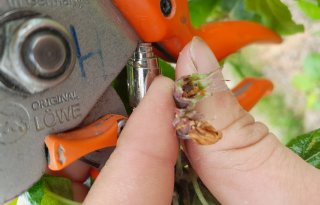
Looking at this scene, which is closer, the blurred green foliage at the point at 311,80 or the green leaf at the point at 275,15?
the green leaf at the point at 275,15

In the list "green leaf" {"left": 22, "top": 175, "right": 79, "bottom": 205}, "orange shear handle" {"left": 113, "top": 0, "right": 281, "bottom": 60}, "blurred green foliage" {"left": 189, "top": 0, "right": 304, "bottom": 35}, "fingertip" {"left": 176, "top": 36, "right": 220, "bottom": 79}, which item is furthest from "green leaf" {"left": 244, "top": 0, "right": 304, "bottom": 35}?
"green leaf" {"left": 22, "top": 175, "right": 79, "bottom": 205}

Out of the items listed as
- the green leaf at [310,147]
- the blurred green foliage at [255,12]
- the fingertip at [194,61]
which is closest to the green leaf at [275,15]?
the blurred green foliage at [255,12]

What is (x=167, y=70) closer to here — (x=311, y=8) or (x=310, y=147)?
(x=310, y=147)

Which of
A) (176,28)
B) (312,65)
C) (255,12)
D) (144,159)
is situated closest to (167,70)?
(176,28)

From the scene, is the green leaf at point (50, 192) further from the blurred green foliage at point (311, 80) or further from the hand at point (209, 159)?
the blurred green foliage at point (311, 80)

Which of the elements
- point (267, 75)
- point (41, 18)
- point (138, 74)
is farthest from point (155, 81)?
point (267, 75)

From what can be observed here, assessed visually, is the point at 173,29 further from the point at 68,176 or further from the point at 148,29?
the point at 68,176
